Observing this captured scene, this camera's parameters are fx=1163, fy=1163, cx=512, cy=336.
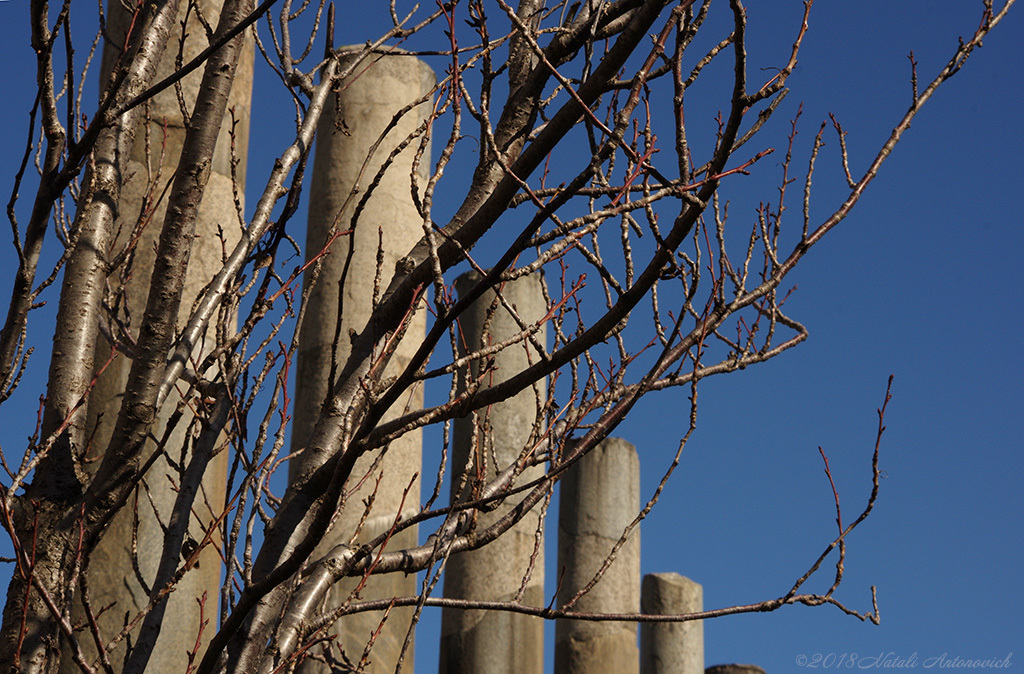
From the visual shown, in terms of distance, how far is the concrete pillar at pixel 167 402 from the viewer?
5438 millimetres

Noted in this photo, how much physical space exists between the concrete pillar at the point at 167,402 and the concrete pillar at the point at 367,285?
4.04 ft

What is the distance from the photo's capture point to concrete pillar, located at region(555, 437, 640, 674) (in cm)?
1152

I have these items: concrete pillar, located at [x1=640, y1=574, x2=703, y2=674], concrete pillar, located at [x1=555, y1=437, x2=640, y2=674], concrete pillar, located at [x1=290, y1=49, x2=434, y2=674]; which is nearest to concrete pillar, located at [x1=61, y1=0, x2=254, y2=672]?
concrete pillar, located at [x1=290, y1=49, x2=434, y2=674]

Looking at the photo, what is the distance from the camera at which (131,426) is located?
3154mm

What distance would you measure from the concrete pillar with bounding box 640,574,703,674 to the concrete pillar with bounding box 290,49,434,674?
5471mm

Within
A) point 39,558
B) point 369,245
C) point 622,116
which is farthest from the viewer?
point 369,245

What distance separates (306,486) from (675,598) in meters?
10.6

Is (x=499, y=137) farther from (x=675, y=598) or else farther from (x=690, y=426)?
(x=675, y=598)

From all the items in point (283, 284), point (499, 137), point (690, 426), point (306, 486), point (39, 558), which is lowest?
point (39, 558)

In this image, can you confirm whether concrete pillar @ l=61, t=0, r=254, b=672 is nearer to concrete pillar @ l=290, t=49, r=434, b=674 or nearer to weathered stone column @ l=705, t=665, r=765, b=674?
concrete pillar @ l=290, t=49, r=434, b=674

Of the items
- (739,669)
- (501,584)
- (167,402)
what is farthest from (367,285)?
(739,669)

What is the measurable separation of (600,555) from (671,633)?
196 cm

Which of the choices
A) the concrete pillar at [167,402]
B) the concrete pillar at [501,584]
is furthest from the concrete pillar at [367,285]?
the concrete pillar at [501,584]

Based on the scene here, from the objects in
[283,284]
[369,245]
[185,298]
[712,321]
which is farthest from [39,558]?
[369,245]
